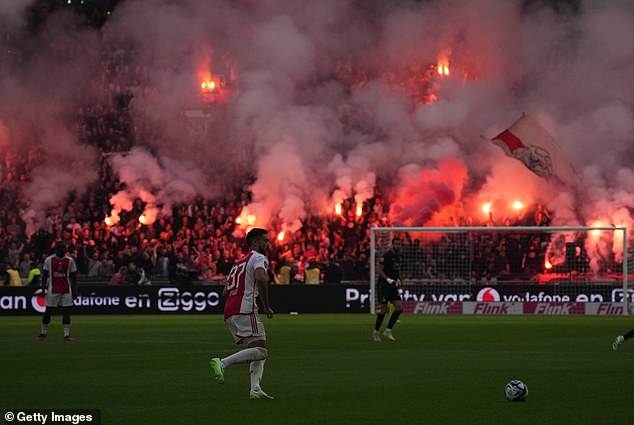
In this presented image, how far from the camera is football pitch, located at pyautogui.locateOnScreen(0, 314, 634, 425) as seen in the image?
9.68m

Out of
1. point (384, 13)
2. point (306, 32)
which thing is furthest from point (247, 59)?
point (384, 13)

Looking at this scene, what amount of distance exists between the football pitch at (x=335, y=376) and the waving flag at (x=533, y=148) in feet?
69.8

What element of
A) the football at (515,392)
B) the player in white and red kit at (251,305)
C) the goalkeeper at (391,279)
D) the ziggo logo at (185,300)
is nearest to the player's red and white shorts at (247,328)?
the player in white and red kit at (251,305)

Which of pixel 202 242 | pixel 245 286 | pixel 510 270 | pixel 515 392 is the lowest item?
pixel 515 392

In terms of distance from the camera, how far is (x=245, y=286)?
10.9 metres

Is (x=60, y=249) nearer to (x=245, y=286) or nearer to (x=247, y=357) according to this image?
(x=245, y=286)

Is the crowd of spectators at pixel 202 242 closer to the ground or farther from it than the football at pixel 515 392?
farther from it

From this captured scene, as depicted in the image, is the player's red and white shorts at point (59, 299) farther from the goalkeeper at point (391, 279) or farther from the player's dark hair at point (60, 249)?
the goalkeeper at point (391, 279)

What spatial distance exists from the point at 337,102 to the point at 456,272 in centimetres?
1461

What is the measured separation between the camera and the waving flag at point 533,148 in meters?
44.3

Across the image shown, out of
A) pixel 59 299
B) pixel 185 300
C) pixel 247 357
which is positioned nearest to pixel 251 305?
pixel 247 357

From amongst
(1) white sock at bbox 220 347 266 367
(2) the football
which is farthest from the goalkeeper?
(2) the football

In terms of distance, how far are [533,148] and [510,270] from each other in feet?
28.5

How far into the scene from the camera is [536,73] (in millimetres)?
49594
